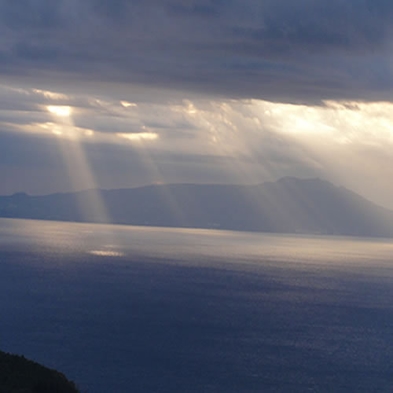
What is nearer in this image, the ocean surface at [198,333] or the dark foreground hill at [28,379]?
the dark foreground hill at [28,379]

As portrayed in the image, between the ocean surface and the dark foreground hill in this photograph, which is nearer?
the dark foreground hill

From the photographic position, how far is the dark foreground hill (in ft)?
149

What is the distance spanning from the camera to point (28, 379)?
47250 millimetres

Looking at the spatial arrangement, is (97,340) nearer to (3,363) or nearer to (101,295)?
(3,363)

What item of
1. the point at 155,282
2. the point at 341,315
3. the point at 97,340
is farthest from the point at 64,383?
the point at 155,282

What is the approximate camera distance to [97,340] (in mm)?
84250

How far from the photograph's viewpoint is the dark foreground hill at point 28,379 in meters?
45.3

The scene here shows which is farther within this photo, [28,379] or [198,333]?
[198,333]

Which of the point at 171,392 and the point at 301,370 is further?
the point at 301,370

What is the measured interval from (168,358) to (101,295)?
52.4 m

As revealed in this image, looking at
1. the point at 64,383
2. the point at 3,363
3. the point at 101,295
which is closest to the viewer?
the point at 64,383

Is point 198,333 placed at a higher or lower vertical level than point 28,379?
higher

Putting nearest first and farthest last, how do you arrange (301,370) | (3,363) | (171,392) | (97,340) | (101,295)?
(3,363)
(171,392)
(301,370)
(97,340)
(101,295)

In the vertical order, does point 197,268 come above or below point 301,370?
above
